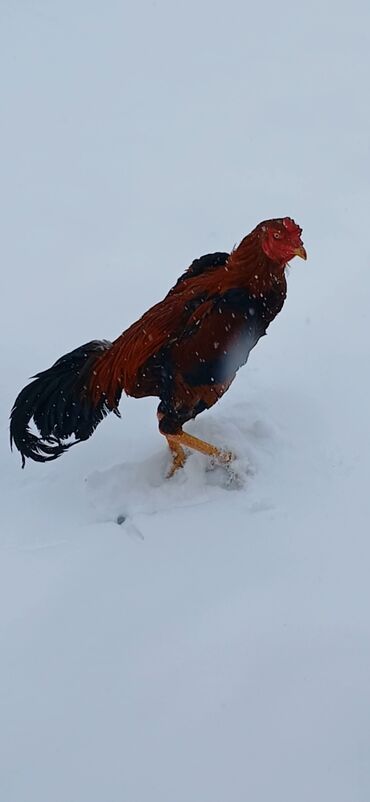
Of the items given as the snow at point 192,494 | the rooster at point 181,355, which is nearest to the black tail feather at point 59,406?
the rooster at point 181,355

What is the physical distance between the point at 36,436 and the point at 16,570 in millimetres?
577

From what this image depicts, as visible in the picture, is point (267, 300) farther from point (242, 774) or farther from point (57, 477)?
point (242, 774)

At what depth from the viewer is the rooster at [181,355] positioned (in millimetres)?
2695

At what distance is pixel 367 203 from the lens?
15.6ft

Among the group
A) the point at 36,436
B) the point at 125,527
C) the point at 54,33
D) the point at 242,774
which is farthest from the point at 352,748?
the point at 54,33

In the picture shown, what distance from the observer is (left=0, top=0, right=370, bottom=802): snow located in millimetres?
2045

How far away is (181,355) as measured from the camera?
110 inches

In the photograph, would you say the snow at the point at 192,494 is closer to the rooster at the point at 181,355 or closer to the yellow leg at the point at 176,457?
the yellow leg at the point at 176,457

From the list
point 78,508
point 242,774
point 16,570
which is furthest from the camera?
point 78,508

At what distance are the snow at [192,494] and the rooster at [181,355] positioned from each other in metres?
0.31

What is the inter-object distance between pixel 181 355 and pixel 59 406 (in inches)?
21.5

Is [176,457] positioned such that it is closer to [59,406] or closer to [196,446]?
[196,446]

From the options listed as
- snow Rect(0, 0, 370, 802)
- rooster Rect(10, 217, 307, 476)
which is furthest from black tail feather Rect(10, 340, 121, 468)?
→ snow Rect(0, 0, 370, 802)

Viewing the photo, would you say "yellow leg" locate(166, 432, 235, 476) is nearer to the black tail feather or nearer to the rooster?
the rooster
